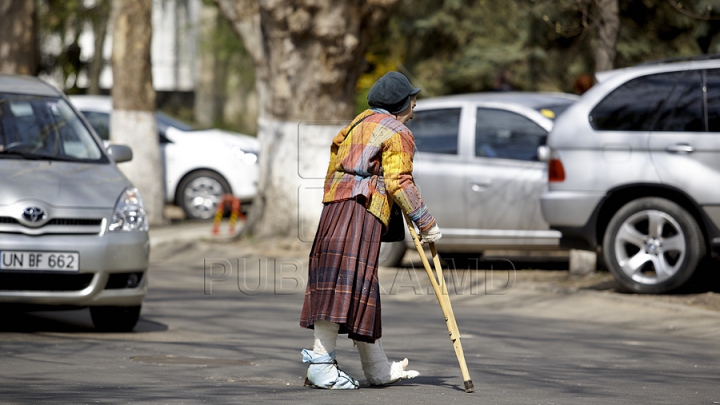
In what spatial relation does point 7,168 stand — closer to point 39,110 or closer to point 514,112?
point 39,110

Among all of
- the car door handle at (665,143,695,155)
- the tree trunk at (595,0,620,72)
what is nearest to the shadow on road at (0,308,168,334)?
the car door handle at (665,143,695,155)

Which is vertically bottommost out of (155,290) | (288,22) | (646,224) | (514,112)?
(155,290)

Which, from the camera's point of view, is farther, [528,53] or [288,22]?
[528,53]

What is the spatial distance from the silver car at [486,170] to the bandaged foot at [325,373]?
548 cm

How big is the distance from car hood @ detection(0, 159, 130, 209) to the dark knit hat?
2.66m

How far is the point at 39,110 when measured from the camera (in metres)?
9.29

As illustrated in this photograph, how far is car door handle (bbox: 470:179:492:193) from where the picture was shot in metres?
12.0

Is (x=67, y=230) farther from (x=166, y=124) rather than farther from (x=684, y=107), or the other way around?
(x=166, y=124)

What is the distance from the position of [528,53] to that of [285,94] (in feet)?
31.6

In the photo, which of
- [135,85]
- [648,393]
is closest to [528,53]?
[135,85]

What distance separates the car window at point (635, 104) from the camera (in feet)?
33.7

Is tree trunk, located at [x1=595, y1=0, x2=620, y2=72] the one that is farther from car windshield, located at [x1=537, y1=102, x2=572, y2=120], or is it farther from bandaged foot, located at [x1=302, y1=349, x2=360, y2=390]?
bandaged foot, located at [x1=302, y1=349, x2=360, y2=390]

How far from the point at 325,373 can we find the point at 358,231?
75 centimetres

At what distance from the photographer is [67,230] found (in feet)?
26.5
